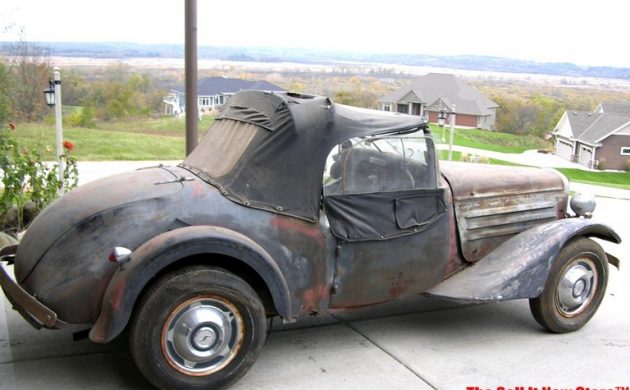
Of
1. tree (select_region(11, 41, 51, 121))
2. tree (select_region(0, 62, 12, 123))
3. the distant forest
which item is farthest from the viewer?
the distant forest

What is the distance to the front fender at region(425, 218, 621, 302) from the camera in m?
4.65

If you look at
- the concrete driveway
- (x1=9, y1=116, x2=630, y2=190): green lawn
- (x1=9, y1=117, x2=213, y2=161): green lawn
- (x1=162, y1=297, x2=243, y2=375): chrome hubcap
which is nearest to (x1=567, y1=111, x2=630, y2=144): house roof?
(x1=9, y1=116, x2=630, y2=190): green lawn

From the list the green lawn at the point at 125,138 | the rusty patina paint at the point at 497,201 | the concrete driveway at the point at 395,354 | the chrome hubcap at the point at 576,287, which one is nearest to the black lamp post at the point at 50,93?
the green lawn at the point at 125,138

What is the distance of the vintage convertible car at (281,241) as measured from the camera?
361cm

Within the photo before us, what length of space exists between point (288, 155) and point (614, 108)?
5015 centimetres

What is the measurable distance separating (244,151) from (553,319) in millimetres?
2830

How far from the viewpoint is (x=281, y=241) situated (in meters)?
4.04

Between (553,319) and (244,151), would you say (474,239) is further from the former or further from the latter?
(244,151)

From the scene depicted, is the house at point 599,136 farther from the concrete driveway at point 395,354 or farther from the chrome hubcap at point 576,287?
the concrete driveway at point 395,354

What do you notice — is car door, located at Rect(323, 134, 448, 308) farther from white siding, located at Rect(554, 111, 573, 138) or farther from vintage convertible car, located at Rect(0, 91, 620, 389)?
white siding, located at Rect(554, 111, 573, 138)

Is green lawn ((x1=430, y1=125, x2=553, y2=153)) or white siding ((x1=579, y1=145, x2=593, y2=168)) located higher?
green lawn ((x1=430, y1=125, x2=553, y2=153))

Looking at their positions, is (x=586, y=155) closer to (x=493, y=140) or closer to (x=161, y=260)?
(x=493, y=140)

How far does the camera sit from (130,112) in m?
26.6

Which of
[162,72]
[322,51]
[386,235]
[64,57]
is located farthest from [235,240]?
[322,51]
